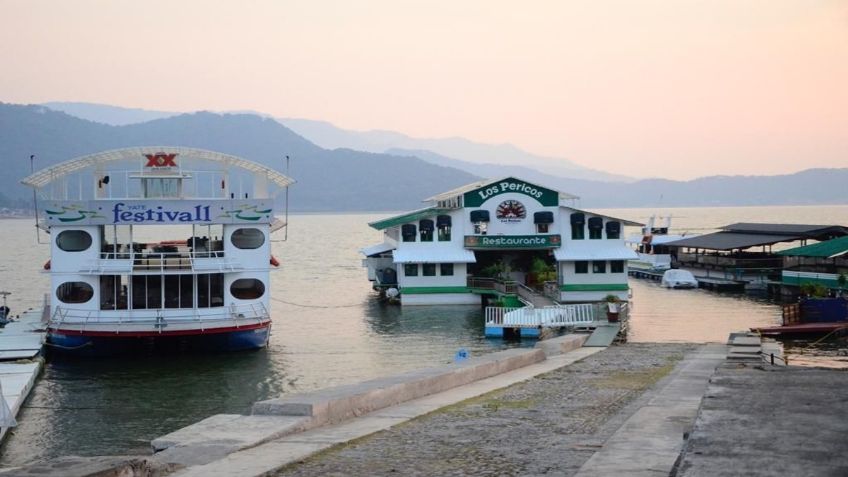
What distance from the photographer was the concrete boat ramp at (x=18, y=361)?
83.6ft

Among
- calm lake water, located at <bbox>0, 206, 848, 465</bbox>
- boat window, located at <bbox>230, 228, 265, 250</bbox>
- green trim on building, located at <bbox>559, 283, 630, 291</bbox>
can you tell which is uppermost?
boat window, located at <bbox>230, 228, 265, 250</bbox>

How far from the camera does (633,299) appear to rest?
63625 mm

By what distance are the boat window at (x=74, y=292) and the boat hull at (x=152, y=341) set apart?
1375 mm

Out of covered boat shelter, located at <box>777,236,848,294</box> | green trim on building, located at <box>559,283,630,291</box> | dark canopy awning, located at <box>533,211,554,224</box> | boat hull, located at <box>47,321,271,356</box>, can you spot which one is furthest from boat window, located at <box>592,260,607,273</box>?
boat hull, located at <box>47,321,271,356</box>

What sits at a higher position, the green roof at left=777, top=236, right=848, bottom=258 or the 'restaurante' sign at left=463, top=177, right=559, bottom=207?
the 'restaurante' sign at left=463, top=177, right=559, bottom=207

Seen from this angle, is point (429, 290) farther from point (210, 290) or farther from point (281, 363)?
point (281, 363)

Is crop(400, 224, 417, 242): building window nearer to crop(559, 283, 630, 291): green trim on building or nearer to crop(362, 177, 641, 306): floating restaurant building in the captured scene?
crop(362, 177, 641, 306): floating restaurant building

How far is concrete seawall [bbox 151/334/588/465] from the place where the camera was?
12.6m

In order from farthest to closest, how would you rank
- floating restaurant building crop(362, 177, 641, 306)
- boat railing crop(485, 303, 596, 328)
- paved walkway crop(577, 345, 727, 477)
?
floating restaurant building crop(362, 177, 641, 306) → boat railing crop(485, 303, 596, 328) → paved walkway crop(577, 345, 727, 477)

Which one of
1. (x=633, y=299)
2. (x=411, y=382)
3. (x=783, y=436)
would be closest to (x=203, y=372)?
(x=411, y=382)

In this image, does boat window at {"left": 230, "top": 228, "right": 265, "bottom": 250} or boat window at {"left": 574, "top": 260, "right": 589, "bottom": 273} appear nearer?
boat window at {"left": 230, "top": 228, "right": 265, "bottom": 250}

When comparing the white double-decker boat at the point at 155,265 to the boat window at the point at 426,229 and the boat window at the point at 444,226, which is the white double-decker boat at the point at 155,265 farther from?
the boat window at the point at 444,226

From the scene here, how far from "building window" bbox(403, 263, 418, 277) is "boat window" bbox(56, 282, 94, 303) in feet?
73.8

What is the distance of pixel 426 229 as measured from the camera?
5734 centimetres
